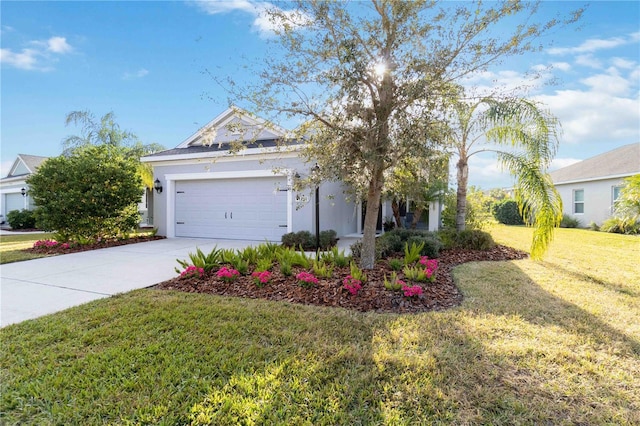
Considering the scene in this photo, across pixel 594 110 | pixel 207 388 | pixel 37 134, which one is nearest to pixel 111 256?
pixel 207 388

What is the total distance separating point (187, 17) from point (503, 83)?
24.9 ft

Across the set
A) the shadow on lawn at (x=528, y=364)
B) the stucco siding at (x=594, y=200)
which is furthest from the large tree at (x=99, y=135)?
the stucco siding at (x=594, y=200)

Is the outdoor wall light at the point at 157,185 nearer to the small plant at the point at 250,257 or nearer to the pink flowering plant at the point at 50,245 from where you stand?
the pink flowering plant at the point at 50,245

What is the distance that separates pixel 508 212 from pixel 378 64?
21.5m

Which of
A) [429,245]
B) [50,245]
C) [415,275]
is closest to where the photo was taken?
[415,275]

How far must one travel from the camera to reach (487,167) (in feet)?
28.9

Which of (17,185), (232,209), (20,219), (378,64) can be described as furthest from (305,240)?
(17,185)

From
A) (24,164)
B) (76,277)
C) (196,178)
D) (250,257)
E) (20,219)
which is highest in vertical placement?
(24,164)

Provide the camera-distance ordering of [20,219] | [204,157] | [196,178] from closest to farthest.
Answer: [204,157] → [196,178] → [20,219]

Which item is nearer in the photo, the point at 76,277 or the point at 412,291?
the point at 412,291

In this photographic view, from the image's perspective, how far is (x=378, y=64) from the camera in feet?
16.8

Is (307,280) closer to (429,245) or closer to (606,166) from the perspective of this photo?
(429,245)

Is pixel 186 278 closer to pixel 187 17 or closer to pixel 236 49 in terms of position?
pixel 236 49

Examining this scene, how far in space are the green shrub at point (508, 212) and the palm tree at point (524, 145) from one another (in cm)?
1585
